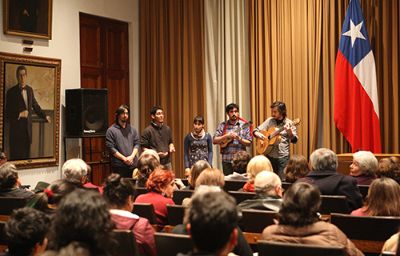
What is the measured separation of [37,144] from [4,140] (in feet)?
1.85

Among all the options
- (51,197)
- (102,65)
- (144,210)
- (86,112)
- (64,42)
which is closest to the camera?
(51,197)

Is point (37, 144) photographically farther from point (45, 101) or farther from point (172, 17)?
point (172, 17)

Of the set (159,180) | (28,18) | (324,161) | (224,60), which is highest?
(28,18)

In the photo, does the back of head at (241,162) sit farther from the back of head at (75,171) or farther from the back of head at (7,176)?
the back of head at (7,176)

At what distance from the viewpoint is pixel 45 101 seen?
8.55 m

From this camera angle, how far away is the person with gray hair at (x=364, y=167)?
16.9 ft

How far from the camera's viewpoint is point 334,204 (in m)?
4.36

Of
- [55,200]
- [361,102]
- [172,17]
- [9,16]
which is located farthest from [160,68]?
[55,200]

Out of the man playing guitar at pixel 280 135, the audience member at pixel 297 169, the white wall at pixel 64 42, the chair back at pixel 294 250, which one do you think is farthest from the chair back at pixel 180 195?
the white wall at pixel 64 42

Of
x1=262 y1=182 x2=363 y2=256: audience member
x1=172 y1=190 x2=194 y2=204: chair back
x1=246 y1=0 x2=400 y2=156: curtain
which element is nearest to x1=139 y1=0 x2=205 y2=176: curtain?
x1=246 y1=0 x2=400 y2=156: curtain

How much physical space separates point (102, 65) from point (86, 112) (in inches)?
54.3

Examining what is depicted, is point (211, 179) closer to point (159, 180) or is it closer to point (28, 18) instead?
point (159, 180)

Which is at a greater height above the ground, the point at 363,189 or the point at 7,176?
the point at 7,176

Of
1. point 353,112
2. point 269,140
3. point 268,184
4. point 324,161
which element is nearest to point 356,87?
point 353,112
